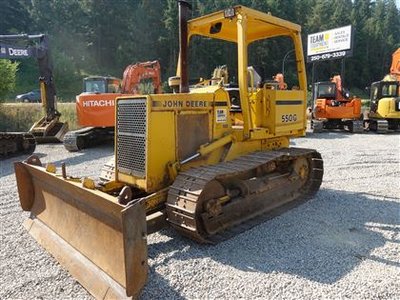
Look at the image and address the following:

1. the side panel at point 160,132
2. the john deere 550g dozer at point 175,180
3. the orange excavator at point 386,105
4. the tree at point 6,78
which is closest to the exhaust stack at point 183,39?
the john deere 550g dozer at point 175,180

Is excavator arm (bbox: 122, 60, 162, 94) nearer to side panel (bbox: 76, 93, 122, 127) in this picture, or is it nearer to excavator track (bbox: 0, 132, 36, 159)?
side panel (bbox: 76, 93, 122, 127)

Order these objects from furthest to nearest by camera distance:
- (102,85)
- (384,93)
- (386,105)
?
(384,93) → (386,105) → (102,85)

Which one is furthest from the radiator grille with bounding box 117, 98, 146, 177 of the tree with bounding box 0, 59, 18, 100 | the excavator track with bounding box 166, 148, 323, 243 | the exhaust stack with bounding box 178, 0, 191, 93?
the tree with bounding box 0, 59, 18, 100

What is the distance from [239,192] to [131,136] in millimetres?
1530

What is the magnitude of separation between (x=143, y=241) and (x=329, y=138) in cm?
1233

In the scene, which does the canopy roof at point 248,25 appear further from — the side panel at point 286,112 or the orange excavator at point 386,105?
the orange excavator at point 386,105

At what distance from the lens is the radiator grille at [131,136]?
440 centimetres

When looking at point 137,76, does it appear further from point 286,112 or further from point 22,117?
point 286,112

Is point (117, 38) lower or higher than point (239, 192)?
higher

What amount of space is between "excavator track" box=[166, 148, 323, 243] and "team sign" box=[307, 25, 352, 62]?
15957mm

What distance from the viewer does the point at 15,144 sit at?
35.5 ft

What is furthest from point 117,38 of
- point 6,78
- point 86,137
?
point 86,137

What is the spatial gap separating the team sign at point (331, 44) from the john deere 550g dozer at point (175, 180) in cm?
1577

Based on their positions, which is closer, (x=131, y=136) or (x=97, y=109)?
(x=131, y=136)
